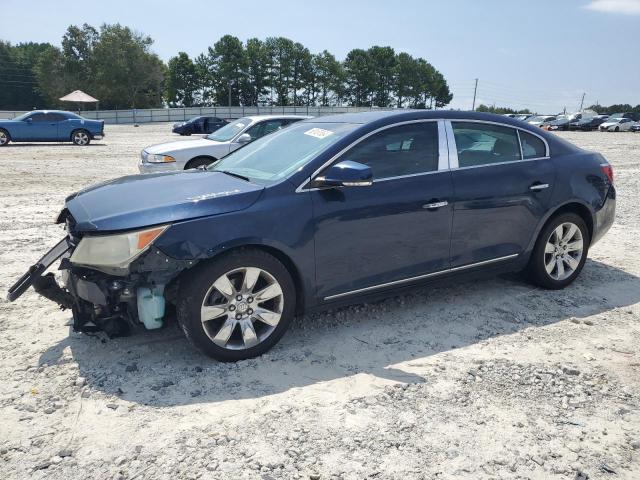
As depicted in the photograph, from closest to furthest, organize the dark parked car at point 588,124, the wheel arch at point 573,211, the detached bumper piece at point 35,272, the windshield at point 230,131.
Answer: the detached bumper piece at point 35,272, the wheel arch at point 573,211, the windshield at point 230,131, the dark parked car at point 588,124

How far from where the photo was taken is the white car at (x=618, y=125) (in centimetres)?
4384

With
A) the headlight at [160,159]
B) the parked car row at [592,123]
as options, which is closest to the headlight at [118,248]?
the headlight at [160,159]

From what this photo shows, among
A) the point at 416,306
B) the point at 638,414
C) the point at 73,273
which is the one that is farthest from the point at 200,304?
the point at 638,414

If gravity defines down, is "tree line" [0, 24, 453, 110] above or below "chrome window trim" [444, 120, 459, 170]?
above

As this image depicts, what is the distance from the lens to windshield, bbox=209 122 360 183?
12.8ft

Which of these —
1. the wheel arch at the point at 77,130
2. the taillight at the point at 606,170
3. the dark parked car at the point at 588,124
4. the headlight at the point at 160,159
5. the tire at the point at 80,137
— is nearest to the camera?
the taillight at the point at 606,170

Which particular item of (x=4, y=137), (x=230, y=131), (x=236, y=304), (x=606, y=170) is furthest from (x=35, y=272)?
(x=4, y=137)

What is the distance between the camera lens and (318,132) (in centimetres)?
432

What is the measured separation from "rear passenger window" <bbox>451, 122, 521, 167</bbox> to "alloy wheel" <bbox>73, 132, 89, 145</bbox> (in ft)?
70.5

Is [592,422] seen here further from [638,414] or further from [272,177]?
[272,177]

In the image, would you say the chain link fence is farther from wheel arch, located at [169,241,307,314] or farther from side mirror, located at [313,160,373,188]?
wheel arch, located at [169,241,307,314]

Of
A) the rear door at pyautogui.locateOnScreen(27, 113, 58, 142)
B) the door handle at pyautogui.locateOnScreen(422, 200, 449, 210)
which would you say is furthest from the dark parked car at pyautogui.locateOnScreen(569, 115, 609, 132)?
the door handle at pyautogui.locateOnScreen(422, 200, 449, 210)

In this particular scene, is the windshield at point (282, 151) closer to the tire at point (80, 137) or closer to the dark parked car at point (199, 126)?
the tire at point (80, 137)

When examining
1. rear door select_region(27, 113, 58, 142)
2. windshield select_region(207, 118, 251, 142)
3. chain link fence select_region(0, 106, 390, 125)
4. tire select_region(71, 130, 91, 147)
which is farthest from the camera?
chain link fence select_region(0, 106, 390, 125)
